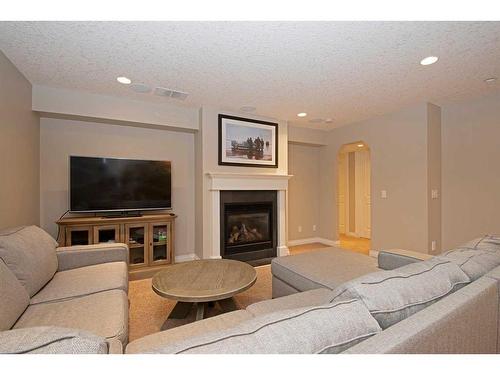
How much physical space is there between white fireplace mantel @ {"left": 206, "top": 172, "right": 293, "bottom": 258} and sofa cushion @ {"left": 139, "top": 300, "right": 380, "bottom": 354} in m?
2.86

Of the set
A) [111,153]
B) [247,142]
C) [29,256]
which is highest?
[247,142]

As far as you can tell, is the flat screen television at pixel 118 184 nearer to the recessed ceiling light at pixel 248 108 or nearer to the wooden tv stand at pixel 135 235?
the wooden tv stand at pixel 135 235

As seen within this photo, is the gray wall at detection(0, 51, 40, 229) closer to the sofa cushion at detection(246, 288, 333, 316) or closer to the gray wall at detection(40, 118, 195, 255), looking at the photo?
the gray wall at detection(40, 118, 195, 255)

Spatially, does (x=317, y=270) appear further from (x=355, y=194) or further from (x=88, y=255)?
(x=355, y=194)

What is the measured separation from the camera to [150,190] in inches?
130

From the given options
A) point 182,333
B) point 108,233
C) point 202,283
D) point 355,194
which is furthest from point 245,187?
point 355,194

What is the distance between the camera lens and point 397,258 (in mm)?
1850

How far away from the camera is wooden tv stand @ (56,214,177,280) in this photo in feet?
9.15

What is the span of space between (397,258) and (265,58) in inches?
80.2

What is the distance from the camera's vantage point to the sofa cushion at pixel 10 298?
1151mm

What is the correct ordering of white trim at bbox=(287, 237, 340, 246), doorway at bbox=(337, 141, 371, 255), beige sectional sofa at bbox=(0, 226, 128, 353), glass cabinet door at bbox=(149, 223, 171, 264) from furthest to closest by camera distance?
doorway at bbox=(337, 141, 371, 255), white trim at bbox=(287, 237, 340, 246), glass cabinet door at bbox=(149, 223, 171, 264), beige sectional sofa at bbox=(0, 226, 128, 353)

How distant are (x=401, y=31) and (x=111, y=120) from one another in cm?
326

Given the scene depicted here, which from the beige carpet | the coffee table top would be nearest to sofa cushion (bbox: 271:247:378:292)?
the coffee table top
